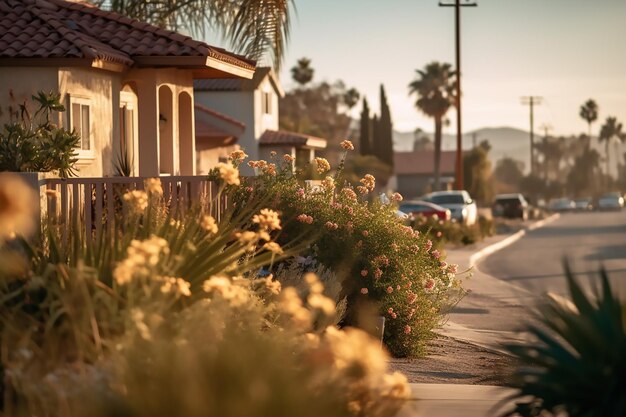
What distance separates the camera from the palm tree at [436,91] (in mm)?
101875

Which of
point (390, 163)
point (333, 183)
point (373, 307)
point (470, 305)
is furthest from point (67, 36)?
point (390, 163)

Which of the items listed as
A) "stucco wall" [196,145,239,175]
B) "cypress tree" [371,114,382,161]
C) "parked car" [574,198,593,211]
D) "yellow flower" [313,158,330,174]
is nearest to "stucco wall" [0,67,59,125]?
"yellow flower" [313,158,330,174]

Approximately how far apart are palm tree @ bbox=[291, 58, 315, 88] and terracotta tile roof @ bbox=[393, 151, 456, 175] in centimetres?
Result: 2830

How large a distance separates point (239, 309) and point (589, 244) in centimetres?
4140

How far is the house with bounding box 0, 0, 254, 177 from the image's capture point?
18.5 m

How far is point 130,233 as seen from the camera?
27.1ft

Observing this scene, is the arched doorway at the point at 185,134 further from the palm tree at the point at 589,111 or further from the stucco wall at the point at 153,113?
the palm tree at the point at 589,111

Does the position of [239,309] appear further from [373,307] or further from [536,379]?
[373,307]

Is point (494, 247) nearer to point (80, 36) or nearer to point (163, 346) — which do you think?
point (80, 36)

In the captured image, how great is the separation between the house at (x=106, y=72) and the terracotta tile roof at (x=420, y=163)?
108 m

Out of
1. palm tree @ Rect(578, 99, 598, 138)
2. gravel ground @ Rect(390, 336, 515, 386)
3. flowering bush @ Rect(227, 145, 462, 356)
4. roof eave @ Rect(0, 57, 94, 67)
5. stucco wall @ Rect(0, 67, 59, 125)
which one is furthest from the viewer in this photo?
palm tree @ Rect(578, 99, 598, 138)

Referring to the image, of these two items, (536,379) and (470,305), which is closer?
(536,379)

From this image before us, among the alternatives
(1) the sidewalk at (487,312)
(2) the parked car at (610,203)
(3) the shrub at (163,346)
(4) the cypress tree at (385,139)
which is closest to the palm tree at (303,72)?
(4) the cypress tree at (385,139)

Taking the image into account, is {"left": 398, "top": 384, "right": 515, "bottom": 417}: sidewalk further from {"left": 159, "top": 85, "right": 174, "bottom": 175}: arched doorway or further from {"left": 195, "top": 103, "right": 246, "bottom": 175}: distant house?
{"left": 195, "top": 103, "right": 246, "bottom": 175}: distant house
